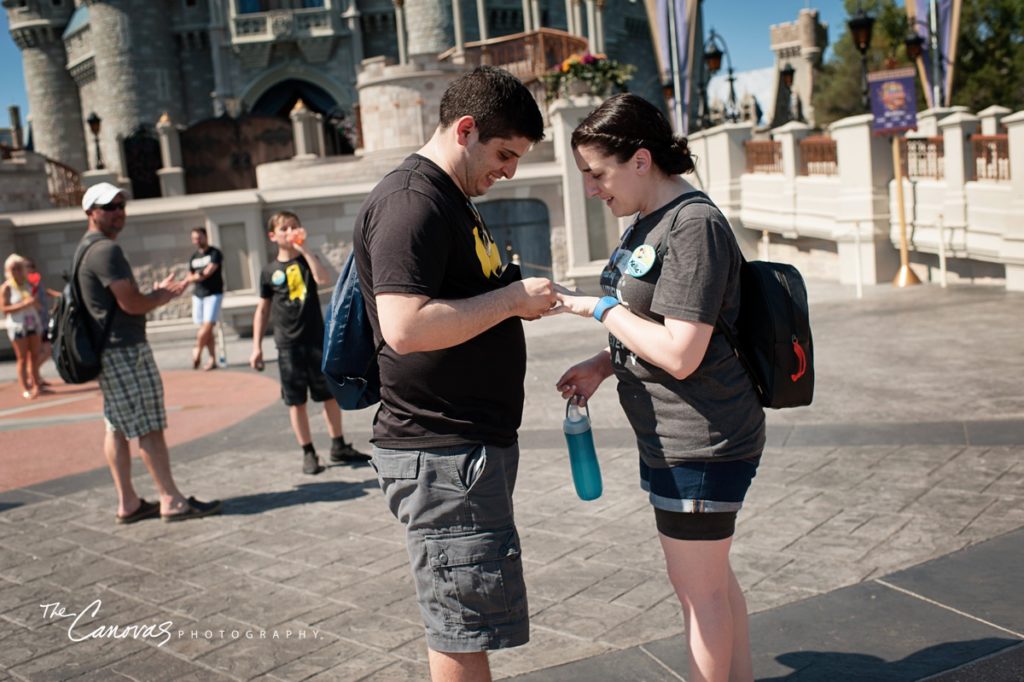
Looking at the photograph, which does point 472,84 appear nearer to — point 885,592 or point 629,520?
point 885,592

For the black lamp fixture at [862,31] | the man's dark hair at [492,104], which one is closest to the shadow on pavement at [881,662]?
the man's dark hair at [492,104]

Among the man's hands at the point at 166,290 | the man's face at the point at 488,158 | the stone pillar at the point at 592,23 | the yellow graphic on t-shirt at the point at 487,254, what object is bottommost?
the man's hands at the point at 166,290

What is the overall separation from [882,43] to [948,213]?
3405cm

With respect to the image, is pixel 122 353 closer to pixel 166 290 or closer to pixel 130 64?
pixel 166 290

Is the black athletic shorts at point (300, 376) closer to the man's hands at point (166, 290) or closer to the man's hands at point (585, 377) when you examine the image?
the man's hands at point (166, 290)

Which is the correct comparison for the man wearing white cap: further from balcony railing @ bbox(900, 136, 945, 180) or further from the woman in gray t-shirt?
balcony railing @ bbox(900, 136, 945, 180)

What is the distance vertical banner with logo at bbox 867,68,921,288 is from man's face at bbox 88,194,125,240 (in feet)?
34.6

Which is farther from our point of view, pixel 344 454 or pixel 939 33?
pixel 939 33

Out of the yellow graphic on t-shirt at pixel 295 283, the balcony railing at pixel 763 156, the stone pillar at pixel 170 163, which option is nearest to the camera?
the yellow graphic on t-shirt at pixel 295 283

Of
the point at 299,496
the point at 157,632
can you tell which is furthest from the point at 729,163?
the point at 157,632

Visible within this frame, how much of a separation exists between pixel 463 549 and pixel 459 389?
1.32 feet

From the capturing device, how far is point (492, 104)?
266 cm

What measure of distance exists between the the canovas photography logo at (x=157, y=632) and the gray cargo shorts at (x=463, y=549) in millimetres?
1544

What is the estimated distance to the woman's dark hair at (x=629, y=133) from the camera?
273 cm
